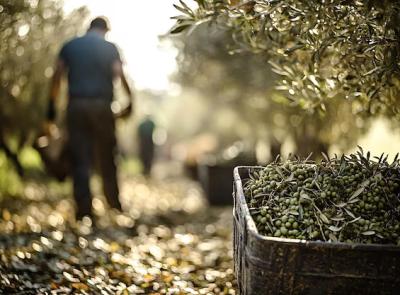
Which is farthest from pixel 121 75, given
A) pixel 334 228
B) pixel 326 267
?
pixel 326 267

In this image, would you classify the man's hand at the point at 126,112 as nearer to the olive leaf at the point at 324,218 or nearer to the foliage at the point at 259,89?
the foliage at the point at 259,89

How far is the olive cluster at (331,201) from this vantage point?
384 centimetres

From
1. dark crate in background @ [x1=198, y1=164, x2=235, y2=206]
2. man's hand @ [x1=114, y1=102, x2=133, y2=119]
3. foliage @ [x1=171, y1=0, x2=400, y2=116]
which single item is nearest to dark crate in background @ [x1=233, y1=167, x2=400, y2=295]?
foliage @ [x1=171, y1=0, x2=400, y2=116]

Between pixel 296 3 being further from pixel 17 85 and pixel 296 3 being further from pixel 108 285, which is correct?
pixel 17 85

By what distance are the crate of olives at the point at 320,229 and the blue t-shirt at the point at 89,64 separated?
3974 millimetres

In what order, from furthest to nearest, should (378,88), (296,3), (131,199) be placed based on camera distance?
(131,199) → (378,88) → (296,3)

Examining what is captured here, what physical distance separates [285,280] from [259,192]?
95 centimetres

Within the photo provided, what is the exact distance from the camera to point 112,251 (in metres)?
6.48

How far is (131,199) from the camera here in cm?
1340

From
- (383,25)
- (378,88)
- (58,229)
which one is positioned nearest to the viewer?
(383,25)

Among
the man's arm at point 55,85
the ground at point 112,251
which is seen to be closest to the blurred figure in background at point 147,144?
the ground at point 112,251

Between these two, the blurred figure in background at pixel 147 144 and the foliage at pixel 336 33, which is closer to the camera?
the foliage at pixel 336 33

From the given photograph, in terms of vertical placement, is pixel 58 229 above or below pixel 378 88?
below

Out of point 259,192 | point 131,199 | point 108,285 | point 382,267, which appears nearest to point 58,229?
point 108,285
